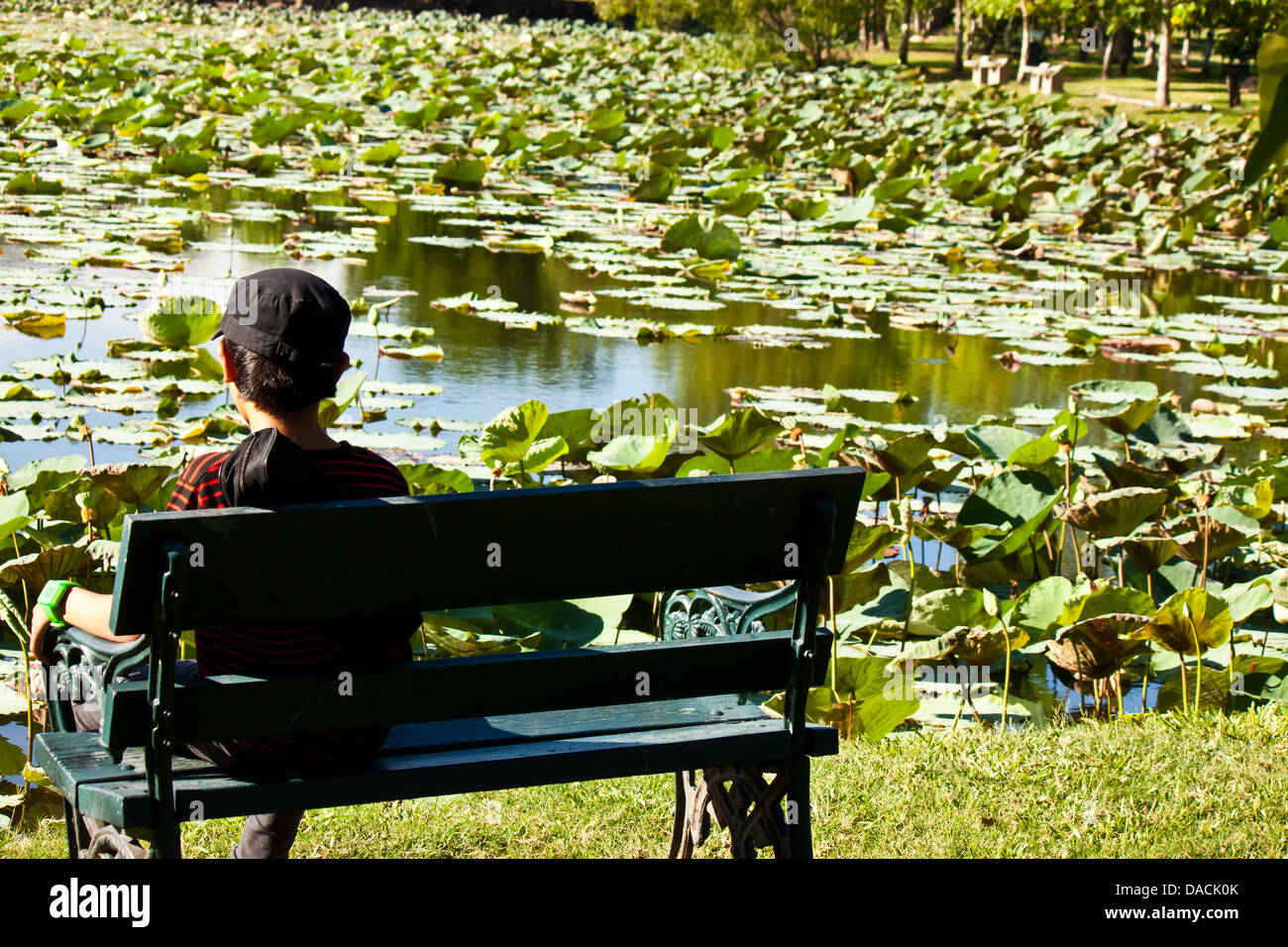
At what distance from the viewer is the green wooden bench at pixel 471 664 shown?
1994 millimetres

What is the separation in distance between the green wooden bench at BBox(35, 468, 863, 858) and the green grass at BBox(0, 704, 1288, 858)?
1.28 ft

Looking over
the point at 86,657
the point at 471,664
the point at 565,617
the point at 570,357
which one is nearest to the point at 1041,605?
the point at 565,617

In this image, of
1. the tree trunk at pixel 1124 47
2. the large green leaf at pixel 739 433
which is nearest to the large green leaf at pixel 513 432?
the large green leaf at pixel 739 433

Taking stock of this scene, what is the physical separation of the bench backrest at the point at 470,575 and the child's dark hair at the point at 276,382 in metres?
0.25

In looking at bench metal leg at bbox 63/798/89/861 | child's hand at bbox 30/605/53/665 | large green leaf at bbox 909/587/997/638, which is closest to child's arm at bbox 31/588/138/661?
child's hand at bbox 30/605/53/665

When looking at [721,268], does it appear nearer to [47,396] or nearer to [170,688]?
[47,396]

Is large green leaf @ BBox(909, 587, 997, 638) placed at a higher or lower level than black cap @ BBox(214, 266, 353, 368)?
lower

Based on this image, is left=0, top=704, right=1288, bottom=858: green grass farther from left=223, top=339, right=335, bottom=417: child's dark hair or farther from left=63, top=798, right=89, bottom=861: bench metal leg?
left=223, top=339, right=335, bottom=417: child's dark hair

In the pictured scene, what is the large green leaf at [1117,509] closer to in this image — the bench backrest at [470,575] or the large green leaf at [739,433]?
the large green leaf at [739,433]

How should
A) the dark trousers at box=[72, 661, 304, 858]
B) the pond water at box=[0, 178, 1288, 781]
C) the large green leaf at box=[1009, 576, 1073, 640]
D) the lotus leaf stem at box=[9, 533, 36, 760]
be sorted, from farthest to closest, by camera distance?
the pond water at box=[0, 178, 1288, 781], the large green leaf at box=[1009, 576, 1073, 640], the lotus leaf stem at box=[9, 533, 36, 760], the dark trousers at box=[72, 661, 304, 858]

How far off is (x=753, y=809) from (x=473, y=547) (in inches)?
27.5

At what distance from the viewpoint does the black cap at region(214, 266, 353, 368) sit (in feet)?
7.11

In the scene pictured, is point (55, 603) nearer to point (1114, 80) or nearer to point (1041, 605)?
point (1041, 605)
